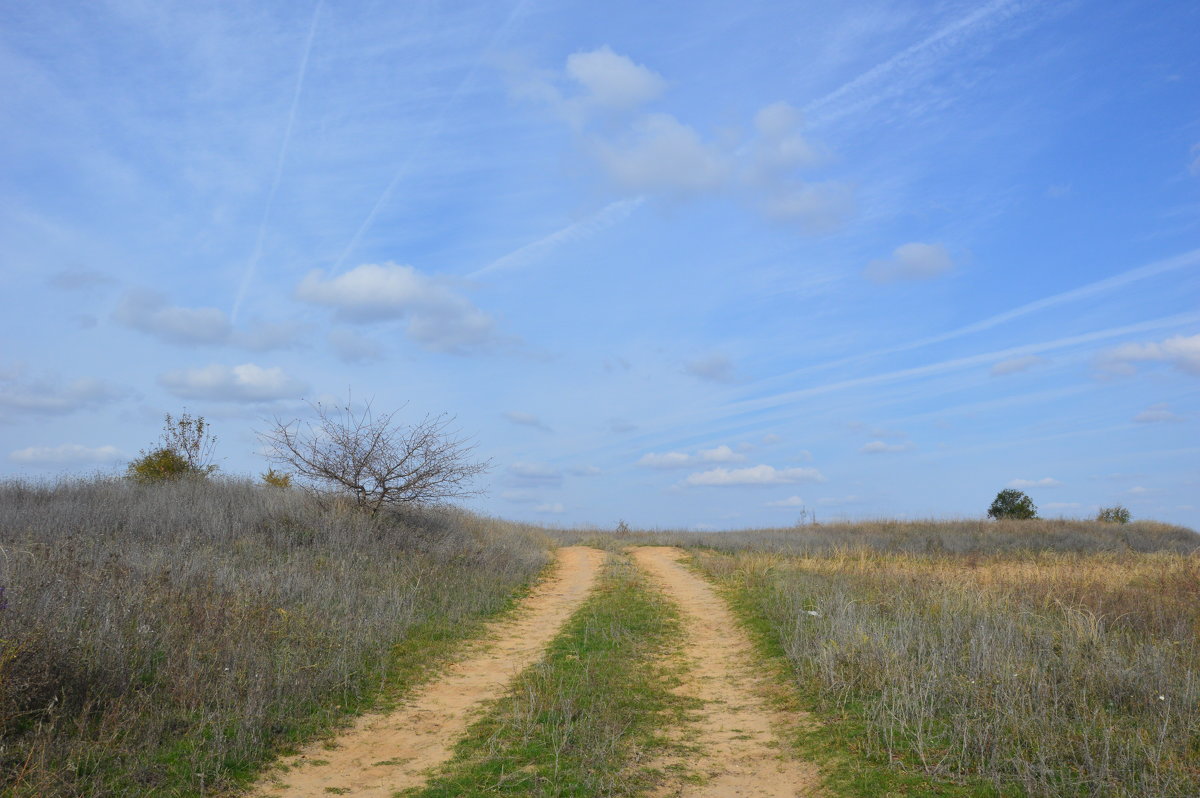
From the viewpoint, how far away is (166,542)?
579 inches

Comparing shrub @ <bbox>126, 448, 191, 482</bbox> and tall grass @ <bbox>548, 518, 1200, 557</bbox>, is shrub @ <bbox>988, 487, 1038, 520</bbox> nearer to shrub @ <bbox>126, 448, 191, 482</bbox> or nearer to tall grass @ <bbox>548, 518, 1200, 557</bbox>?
tall grass @ <bbox>548, 518, 1200, 557</bbox>

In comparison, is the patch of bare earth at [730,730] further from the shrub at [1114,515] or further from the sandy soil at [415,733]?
the shrub at [1114,515]

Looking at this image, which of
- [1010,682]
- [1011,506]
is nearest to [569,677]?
[1010,682]

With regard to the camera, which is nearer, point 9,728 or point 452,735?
point 9,728

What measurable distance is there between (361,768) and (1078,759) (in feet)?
20.5

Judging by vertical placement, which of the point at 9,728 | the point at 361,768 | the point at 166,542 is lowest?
the point at 361,768

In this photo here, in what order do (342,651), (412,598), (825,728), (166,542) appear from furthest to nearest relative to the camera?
Answer: (166,542) < (412,598) < (342,651) < (825,728)

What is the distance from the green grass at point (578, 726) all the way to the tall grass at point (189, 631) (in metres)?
1.84

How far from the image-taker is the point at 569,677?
9.53 metres

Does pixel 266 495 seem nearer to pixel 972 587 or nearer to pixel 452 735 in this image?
pixel 452 735

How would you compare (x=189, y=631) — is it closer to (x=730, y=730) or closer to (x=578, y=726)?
(x=578, y=726)

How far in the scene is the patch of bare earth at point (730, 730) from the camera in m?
6.41

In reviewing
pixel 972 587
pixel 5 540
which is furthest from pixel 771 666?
pixel 5 540

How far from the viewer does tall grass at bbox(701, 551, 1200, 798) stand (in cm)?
603
